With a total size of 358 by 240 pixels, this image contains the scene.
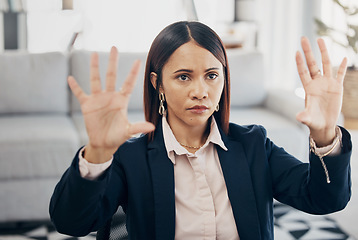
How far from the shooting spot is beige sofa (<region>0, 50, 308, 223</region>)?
2326mm

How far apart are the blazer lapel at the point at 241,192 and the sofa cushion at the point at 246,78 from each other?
79.9 inches

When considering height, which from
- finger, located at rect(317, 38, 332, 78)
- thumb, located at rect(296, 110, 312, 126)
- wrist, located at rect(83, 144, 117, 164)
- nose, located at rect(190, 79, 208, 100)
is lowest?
wrist, located at rect(83, 144, 117, 164)

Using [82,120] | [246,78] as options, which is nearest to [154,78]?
[82,120]

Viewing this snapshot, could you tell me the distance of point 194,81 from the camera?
1050 mm

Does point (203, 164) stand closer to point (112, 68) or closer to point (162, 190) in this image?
point (162, 190)

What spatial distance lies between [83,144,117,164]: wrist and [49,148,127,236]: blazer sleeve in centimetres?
3

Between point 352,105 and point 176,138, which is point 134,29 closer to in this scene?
point 352,105

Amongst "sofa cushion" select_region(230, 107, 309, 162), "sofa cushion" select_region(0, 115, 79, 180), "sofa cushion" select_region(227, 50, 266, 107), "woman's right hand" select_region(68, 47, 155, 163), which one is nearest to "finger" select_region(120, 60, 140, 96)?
"woman's right hand" select_region(68, 47, 155, 163)

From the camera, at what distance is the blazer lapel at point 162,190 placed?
101 centimetres

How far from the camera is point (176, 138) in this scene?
1140 mm

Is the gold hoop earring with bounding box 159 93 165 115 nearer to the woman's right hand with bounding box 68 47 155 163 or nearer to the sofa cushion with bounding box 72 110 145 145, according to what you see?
the woman's right hand with bounding box 68 47 155 163

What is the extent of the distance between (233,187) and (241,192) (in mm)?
22

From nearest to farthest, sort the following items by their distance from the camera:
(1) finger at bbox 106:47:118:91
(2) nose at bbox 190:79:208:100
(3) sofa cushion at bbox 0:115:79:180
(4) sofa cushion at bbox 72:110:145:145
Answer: (1) finger at bbox 106:47:118:91 → (2) nose at bbox 190:79:208:100 → (3) sofa cushion at bbox 0:115:79:180 → (4) sofa cushion at bbox 72:110:145:145

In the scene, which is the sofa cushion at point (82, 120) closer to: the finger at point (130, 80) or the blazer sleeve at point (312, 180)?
the blazer sleeve at point (312, 180)
